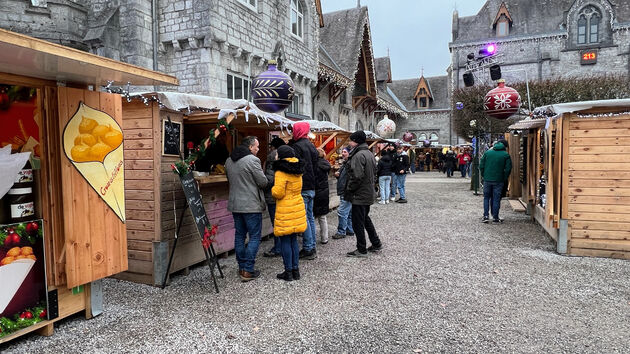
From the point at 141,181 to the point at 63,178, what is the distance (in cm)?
120

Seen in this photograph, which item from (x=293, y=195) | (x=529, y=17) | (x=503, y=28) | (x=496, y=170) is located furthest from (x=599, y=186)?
(x=529, y=17)

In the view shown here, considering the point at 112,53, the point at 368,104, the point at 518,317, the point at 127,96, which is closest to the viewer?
the point at 518,317

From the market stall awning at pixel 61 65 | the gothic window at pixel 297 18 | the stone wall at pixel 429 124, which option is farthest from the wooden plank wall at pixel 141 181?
the stone wall at pixel 429 124

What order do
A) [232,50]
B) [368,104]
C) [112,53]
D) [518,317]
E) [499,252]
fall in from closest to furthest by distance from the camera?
[518,317] → [499,252] → [112,53] → [232,50] → [368,104]

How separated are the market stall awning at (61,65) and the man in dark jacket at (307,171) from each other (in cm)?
214

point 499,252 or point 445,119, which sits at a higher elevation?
point 445,119

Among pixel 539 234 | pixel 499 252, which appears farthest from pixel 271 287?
pixel 539 234

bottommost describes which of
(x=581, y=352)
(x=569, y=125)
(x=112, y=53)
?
(x=581, y=352)

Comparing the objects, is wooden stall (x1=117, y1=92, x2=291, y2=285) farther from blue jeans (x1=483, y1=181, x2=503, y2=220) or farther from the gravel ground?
blue jeans (x1=483, y1=181, x2=503, y2=220)

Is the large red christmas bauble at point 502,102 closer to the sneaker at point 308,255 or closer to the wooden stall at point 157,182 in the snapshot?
the sneaker at point 308,255

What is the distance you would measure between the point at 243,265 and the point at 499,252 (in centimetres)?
396

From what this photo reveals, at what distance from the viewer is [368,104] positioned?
2605 centimetres

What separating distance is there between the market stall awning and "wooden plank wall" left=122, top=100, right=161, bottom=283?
0.85 meters

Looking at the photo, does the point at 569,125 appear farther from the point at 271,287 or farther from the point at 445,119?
the point at 445,119
